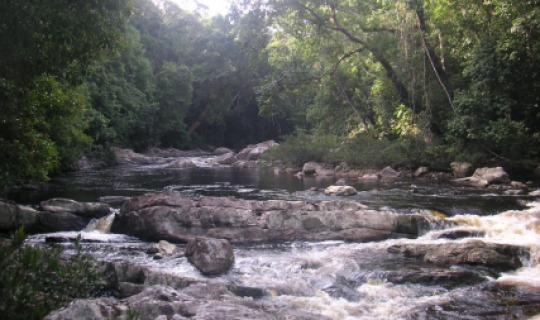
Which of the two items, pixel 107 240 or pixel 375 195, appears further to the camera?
pixel 375 195

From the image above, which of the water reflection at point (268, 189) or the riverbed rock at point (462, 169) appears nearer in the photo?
the water reflection at point (268, 189)

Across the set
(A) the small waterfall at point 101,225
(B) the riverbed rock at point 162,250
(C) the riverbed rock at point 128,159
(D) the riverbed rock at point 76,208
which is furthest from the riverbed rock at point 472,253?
(C) the riverbed rock at point 128,159

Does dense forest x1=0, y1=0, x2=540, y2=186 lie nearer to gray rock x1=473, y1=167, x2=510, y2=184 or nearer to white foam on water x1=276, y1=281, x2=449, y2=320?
gray rock x1=473, y1=167, x2=510, y2=184

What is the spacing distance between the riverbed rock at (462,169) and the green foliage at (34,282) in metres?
17.4

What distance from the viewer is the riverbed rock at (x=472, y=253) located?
8.56 m

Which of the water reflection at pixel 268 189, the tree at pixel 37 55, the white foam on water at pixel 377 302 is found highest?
the tree at pixel 37 55

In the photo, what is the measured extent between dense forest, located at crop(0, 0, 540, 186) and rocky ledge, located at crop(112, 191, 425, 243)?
242 centimetres

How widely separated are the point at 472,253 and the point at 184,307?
19.2 ft

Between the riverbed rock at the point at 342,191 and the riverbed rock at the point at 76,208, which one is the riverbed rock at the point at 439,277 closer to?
the riverbed rock at the point at 76,208

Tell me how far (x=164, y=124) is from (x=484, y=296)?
119ft

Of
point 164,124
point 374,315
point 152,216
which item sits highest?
point 164,124

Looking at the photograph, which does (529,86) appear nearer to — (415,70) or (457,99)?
(457,99)

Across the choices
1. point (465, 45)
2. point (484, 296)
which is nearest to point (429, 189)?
point (465, 45)

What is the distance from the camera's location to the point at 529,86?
1742 cm
